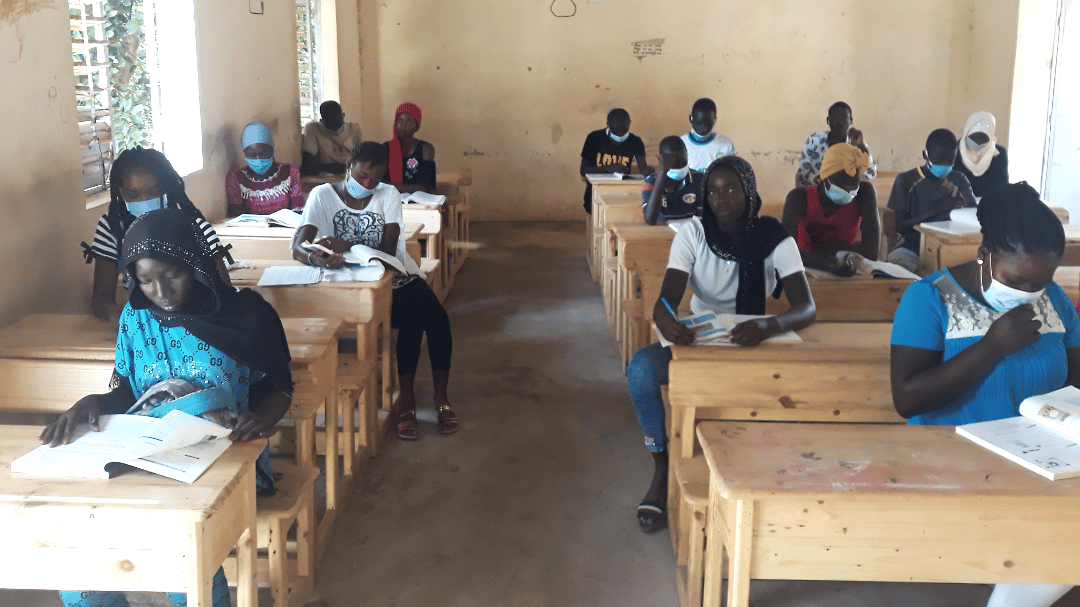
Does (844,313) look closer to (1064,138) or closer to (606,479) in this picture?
(606,479)

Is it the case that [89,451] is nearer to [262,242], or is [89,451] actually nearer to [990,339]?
[990,339]

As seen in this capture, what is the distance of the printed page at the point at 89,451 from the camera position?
183cm

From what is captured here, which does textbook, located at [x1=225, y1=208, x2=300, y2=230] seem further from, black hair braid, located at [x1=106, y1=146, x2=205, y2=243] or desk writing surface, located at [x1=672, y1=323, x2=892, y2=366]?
desk writing surface, located at [x1=672, y1=323, x2=892, y2=366]

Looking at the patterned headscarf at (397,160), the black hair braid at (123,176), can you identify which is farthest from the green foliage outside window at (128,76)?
the patterned headscarf at (397,160)

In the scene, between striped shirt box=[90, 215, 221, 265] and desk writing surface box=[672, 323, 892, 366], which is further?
striped shirt box=[90, 215, 221, 265]

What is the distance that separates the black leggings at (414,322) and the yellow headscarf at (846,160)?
1824 mm

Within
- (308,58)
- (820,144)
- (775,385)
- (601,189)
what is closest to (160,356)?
(775,385)

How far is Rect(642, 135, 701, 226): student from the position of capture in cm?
499

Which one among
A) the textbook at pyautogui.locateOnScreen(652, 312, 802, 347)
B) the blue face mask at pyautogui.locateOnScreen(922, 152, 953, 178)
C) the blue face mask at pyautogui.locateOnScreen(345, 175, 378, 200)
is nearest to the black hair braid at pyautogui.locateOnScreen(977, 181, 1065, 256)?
the textbook at pyautogui.locateOnScreen(652, 312, 802, 347)

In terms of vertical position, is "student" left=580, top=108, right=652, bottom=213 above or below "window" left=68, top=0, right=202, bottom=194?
below

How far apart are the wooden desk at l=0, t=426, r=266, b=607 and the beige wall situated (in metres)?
7.72

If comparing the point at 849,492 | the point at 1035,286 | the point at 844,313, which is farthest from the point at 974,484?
the point at 844,313

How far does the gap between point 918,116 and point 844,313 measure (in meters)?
6.69

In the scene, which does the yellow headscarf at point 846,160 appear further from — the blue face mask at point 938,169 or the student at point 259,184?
the student at point 259,184
